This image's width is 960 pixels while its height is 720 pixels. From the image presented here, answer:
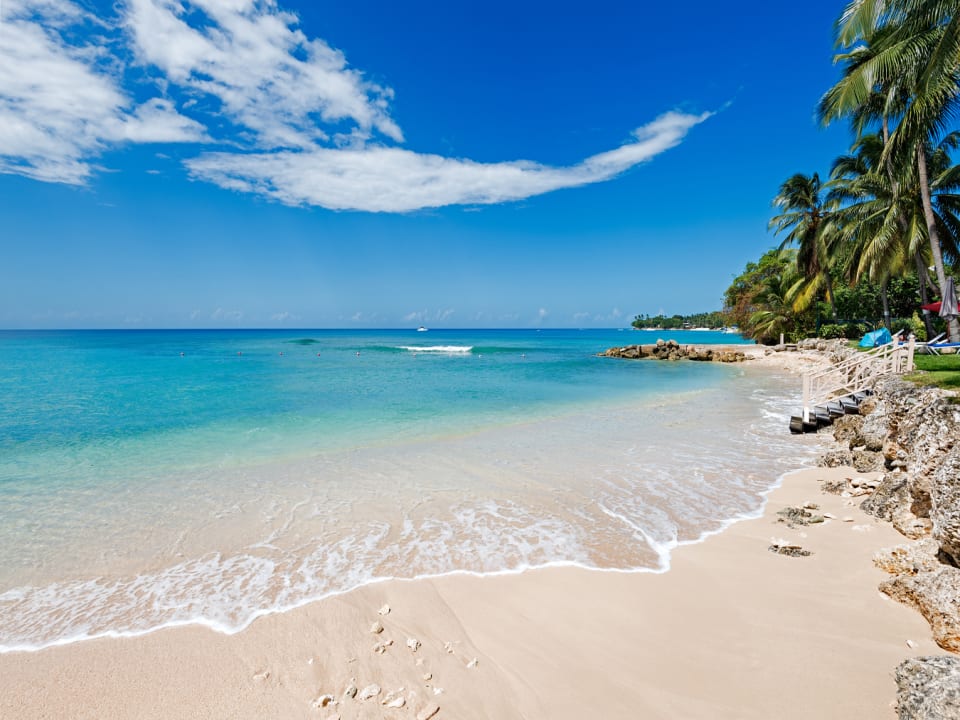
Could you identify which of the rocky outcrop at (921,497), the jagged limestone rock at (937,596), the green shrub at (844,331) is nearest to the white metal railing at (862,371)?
the rocky outcrop at (921,497)

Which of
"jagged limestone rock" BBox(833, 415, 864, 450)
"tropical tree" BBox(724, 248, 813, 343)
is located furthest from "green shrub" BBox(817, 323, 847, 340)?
"jagged limestone rock" BBox(833, 415, 864, 450)

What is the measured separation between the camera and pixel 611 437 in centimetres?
1186

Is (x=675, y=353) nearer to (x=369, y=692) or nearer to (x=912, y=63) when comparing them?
(x=912, y=63)

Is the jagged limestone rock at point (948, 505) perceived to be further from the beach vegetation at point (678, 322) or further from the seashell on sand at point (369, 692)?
the beach vegetation at point (678, 322)

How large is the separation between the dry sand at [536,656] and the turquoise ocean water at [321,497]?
45cm

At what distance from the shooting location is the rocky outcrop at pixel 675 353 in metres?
40.6

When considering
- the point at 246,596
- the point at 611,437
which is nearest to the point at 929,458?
the point at 611,437

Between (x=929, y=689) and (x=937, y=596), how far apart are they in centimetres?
155

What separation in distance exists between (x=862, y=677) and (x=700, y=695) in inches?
52.0

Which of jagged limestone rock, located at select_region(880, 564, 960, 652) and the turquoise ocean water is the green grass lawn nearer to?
the turquoise ocean water

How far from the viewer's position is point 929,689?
281 cm

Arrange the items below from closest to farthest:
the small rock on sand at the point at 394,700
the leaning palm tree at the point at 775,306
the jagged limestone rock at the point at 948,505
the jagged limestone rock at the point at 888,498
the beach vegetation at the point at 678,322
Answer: the small rock on sand at the point at 394,700, the jagged limestone rock at the point at 948,505, the jagged limestone rock at the point at 888,498, the leaning palm tree at the point at 775,306, the beach vegetation at the point at 678,322

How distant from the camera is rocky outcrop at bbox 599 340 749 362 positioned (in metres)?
40.6

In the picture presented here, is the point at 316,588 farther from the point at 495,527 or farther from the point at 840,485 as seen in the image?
the point at 840,485
